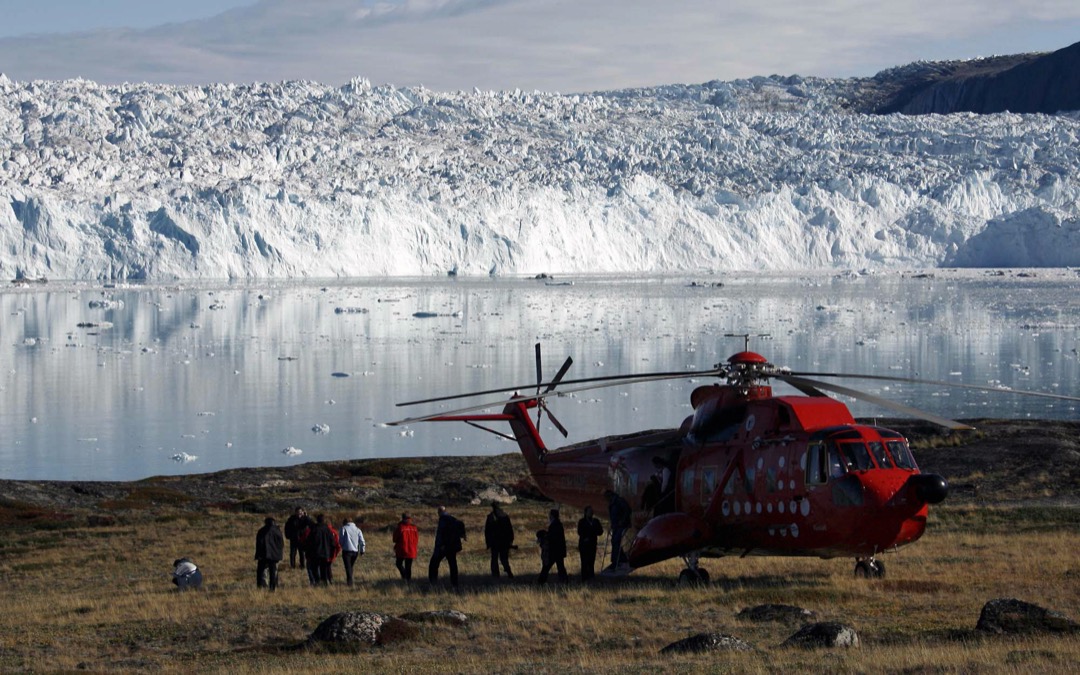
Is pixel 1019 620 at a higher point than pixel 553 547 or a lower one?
higher

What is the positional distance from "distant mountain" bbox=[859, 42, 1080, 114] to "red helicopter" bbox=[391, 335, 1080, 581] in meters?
151

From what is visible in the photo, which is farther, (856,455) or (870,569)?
(870,569)

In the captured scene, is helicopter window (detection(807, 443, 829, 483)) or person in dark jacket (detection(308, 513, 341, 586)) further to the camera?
person in dark jacket (detection(308, 513, 341, 586))

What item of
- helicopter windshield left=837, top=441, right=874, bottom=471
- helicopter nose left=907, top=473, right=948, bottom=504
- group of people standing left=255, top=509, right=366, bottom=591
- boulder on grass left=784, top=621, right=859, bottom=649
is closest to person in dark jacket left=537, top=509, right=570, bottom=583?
group of people standing left=255, top=509, right=366, bottom=591

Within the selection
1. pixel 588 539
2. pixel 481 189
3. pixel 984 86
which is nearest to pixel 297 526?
pixel 588 539

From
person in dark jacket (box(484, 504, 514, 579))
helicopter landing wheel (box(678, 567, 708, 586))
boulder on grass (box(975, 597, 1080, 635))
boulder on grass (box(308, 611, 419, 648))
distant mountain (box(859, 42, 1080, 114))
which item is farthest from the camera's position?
distant mountain (box(859, 42, 1080, 114))

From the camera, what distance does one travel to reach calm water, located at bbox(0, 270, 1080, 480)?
30062 millimetres

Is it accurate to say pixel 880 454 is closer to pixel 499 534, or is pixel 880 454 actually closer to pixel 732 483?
pixel 732 483

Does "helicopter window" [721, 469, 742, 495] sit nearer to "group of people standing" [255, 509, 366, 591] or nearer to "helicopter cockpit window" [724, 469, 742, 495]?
"helicopter cockpit window" [724, 469, 742, 495]

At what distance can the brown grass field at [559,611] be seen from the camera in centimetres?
786

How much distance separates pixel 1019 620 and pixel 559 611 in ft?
11.5

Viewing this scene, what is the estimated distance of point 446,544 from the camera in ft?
38.4

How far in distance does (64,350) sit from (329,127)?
2703 inches

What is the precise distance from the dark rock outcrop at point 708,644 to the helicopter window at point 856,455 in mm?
2568
